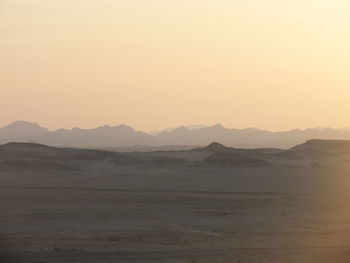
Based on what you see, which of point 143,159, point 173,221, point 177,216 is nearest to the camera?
point 173,221

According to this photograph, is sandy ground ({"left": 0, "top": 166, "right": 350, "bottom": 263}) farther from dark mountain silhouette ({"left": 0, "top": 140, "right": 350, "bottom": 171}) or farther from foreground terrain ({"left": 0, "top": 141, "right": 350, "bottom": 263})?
dark mountain silhouette ({"left": 0, "top": 140, "right": 350, "bottom": 171})

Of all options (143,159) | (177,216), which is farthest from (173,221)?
(143,159)

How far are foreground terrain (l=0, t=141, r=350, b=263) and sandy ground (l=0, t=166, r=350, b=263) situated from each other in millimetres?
35

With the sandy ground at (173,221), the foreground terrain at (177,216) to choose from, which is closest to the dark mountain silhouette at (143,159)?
the foreground terrain at (177,216)

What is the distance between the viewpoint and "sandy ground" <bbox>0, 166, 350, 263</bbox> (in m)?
21.4

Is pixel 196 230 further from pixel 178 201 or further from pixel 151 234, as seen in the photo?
pixel 178 201

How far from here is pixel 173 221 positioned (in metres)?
31.1

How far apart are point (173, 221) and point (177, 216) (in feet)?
7.10

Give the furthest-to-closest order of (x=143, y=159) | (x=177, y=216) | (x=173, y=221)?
(x=143, y=159)
(x=177, y=216)
(x=173, y=221)

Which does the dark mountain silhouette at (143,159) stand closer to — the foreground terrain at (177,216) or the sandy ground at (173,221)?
the foreground terrain at (177,216)

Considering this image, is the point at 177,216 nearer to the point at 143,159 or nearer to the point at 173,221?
the point at 173,221

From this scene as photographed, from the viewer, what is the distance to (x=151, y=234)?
2589 centimetres

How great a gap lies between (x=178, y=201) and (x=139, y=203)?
2.60m

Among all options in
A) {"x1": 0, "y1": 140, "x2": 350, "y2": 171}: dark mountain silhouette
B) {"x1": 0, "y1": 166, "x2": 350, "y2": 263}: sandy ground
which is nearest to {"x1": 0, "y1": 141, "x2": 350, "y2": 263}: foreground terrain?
{"x1": 0, "y1": 166, "x2": 350, "y2": 263}: sandy ground
